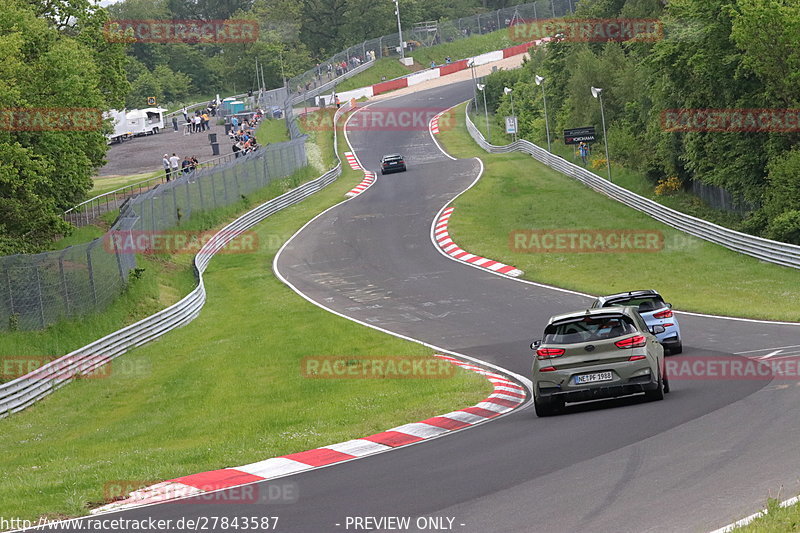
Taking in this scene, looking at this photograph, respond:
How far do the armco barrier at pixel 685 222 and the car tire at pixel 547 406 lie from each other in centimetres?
2468

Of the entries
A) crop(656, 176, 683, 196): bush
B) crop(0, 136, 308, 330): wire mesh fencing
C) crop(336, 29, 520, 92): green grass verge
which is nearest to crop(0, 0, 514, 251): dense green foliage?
crop(0, 136, 308, 330): wire mesh fencing

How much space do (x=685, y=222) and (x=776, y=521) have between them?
130ft

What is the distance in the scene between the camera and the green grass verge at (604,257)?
1353 inches

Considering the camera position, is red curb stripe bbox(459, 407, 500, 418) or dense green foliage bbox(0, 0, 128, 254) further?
dense green foliage bbox(0, 0, 128, 254)

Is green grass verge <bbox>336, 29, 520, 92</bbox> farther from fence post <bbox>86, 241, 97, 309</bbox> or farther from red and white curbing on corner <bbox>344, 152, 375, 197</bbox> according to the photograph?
fence post <bbox>86, 241, 97, 309</bbox>

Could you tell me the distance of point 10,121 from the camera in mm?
36969

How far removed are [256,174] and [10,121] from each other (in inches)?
989

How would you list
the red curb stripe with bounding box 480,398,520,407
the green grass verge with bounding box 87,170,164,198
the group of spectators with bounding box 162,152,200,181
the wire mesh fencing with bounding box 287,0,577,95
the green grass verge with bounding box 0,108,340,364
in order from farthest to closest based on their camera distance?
1. the wire mesh fencing with bounding box 287,0,577,95
2. the green grass verge with bounding box 87,170,164,198
3. the group of spectators with bounding box 162,152,200,181
4. the green grass verge with bounding box 0,108,340,364
5. the red curb stripe with bounding box 480,398,520,407

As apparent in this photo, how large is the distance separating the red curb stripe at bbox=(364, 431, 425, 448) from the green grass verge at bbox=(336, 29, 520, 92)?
316 ft

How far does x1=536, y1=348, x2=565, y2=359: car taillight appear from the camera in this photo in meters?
15.4

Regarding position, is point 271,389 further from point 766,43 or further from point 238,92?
point 238,92

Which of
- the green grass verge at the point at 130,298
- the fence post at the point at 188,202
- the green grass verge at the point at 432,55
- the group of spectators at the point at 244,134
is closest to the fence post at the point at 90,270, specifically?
the green grass verge at the point at 130,298

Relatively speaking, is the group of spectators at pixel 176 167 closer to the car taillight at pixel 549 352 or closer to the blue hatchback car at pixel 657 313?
the blue hatchback car at pixel 657 313

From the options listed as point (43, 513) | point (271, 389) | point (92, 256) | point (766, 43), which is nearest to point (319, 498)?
point (43, 513)
